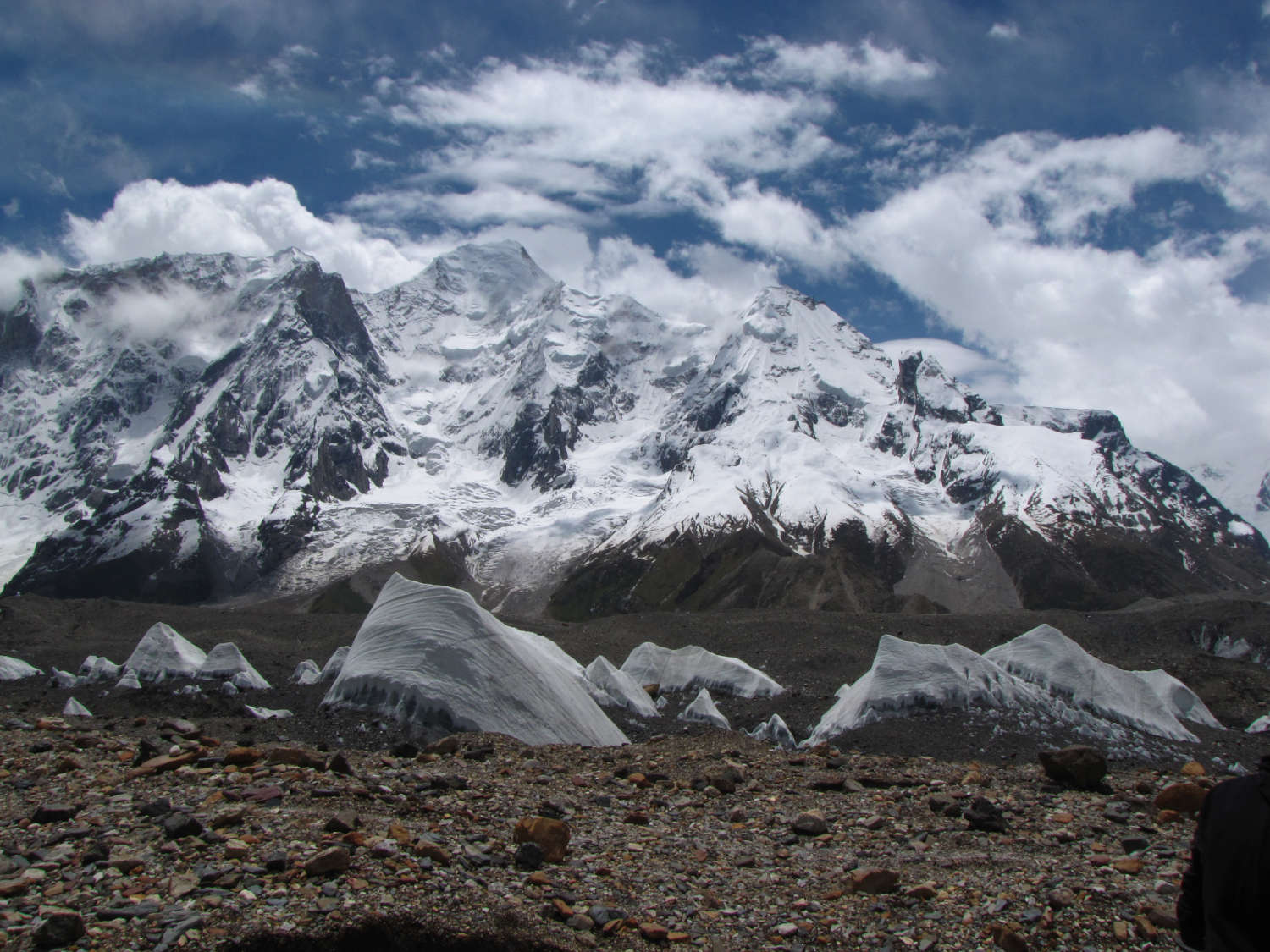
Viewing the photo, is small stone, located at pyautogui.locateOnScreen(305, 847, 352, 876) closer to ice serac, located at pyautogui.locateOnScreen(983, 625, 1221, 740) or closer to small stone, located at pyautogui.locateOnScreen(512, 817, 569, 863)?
small stone, located at pyautogui.locateOnScreen(512, 817, 569, 863)

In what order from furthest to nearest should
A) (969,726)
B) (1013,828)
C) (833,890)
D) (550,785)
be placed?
(969,726) < (550,785) < (1013,828) < (833,890)

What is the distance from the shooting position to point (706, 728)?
1286 inches

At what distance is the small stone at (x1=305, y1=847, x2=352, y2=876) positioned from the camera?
9.13 metres

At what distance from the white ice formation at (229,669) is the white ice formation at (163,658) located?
1.93 metres

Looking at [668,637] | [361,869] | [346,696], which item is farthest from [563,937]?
[668,637]

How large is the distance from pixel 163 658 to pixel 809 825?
50.2 metres

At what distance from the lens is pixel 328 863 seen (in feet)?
30.2

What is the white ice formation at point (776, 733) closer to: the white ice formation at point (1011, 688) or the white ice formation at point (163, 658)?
the white ice formation at point (1011, 688)

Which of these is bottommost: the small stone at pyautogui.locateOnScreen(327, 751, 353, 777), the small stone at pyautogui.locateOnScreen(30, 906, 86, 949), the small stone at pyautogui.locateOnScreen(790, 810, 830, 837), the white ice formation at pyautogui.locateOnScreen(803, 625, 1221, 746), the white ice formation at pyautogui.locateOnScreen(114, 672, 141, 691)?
the white ice formation at pyautogui.locateOnScreen(114, 672, 141, 691)

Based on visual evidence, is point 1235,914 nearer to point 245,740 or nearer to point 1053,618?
point 245,740

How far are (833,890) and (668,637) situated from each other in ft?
252

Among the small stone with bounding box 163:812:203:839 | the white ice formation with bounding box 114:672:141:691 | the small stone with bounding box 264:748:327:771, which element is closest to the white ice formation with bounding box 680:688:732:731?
the small stone with bounding box 264:748:327:771

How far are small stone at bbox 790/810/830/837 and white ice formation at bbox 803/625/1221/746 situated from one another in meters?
17.5

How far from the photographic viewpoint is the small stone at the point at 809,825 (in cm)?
1299
